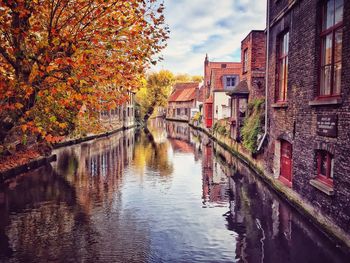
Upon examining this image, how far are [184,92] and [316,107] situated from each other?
72.9 meters

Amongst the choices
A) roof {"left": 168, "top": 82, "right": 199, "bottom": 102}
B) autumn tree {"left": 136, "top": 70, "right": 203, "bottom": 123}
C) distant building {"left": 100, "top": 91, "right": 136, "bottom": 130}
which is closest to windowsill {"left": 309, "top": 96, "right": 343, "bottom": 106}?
distant building {"left": 100, "top": 91, "right": 136, "bottom": 130}

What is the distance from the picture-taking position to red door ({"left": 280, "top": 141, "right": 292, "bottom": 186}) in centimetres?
1261

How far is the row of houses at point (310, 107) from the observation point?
26.5 feet

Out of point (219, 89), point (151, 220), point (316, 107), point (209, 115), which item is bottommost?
point (151, 220)

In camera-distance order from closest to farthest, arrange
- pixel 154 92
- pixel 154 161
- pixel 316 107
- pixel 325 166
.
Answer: pixel 325 166 → pixel 316 107 → pixel 154 161 → pixel 154 92

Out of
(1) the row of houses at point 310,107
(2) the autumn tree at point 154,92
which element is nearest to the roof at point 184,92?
(2) the autumn tree at point 154,92

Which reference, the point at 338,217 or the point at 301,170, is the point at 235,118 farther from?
the point at 338,217

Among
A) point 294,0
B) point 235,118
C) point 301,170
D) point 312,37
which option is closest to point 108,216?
point 301,170

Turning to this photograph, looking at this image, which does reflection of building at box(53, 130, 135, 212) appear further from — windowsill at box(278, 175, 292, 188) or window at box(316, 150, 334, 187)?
window at box(316, 150, 334, 187)

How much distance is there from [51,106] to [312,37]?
728 cm

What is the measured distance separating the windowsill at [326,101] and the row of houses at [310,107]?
1.0 inches

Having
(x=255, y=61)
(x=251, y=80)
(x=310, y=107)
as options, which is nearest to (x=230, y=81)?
(x=255, y=61)

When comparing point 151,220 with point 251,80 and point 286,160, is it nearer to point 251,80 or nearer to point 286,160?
point 286,160

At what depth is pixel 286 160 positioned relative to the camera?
42.7ft
